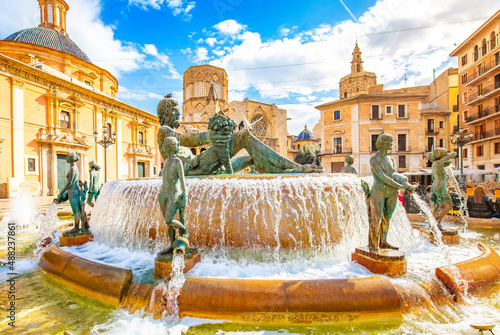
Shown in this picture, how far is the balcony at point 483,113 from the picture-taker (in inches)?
945

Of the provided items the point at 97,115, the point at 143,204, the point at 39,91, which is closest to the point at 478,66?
the point at 143,204

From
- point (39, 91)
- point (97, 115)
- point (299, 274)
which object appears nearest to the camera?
point (299, 274)

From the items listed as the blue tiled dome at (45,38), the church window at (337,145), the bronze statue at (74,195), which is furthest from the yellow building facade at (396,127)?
the blue tiled dome at (45,38)

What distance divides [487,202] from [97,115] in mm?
26645

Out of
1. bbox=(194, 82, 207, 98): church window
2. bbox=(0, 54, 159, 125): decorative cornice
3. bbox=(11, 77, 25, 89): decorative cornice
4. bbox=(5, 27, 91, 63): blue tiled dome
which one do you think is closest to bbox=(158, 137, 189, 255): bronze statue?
bbox=(0, 54, 159, 125): decorative cornice

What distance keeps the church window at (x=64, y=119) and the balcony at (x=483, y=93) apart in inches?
1466

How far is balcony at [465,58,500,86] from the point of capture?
23.8 meters

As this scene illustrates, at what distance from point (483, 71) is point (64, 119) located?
38740 mm

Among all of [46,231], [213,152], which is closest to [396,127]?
[213,152]

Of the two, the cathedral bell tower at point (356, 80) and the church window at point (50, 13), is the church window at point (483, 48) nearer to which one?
the cathedral bell tower at point (356, 80)

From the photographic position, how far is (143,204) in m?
4.35

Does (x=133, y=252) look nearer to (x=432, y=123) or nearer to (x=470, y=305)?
(x=470, y=305)

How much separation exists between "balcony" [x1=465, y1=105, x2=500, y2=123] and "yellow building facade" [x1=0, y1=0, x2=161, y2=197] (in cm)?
3360

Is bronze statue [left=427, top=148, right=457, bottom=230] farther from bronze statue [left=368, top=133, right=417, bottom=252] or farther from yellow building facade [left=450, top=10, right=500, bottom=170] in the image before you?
yellow building facade [left=450, top=10, right=500, bottom=170]
